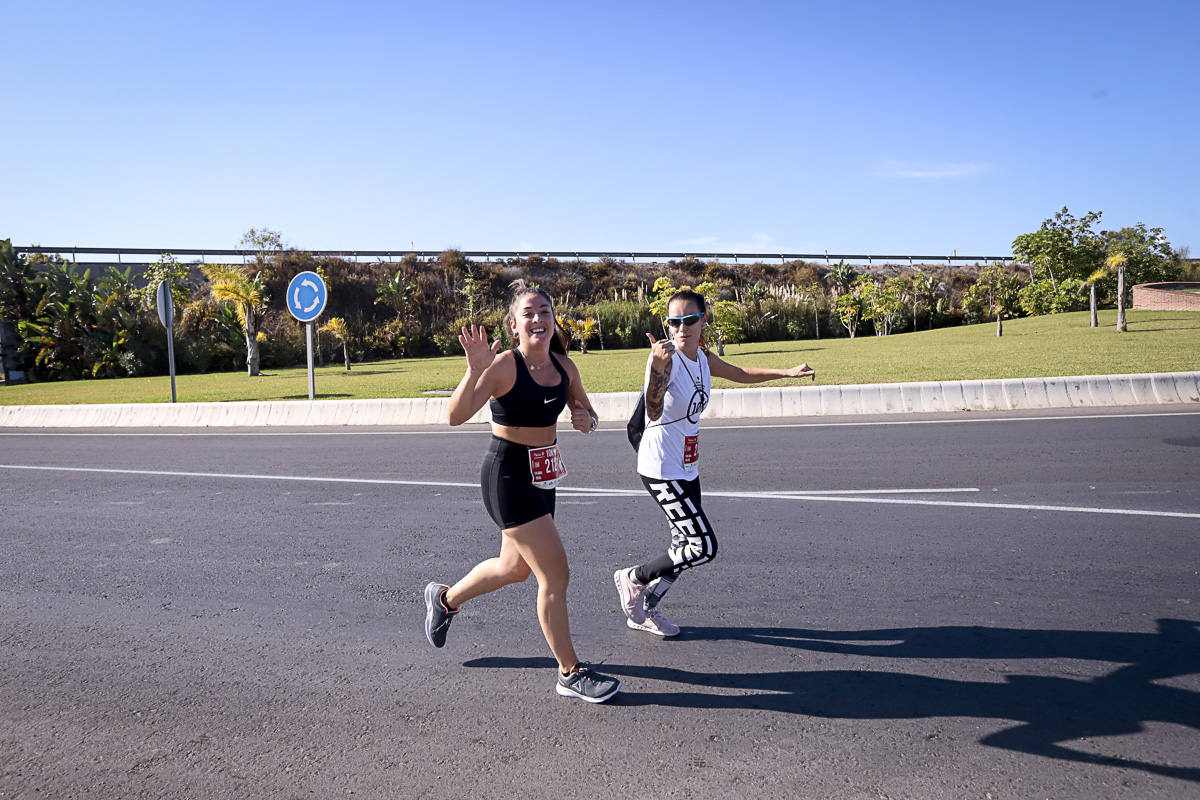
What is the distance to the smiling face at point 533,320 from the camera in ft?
13.0

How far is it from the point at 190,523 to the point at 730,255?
62172 millimetres

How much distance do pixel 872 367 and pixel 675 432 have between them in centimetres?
1867

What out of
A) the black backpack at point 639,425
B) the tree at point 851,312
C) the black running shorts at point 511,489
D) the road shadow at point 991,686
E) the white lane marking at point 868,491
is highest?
the tree at point 851,312

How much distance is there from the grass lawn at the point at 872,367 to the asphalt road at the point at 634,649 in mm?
11015

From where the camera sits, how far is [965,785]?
9.98ft

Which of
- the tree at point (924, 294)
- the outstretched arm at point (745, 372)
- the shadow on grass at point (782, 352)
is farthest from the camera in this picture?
the tree at point (924, 294)

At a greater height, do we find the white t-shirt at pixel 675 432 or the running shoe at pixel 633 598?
the white t-shirt at pixel 675 432

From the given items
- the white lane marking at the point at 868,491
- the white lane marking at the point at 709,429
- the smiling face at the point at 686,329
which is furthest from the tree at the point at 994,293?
the smiling face at the point at 686,329

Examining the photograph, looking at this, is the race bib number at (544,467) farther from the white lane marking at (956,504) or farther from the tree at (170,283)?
the tree at (170,283)

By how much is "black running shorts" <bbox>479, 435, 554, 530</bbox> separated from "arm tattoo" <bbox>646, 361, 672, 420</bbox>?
876 millimetres

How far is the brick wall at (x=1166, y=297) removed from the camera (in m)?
46.0

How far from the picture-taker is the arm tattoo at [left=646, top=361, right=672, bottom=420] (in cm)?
456

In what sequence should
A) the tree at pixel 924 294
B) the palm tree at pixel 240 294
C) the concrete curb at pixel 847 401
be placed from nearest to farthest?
the concrete curb at pixel 847 401 → the palm tree at pixel 240 294 → the tree at pixel 924 294

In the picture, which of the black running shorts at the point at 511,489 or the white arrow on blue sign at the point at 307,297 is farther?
the white arrow on blue sign at the point at 307,297
